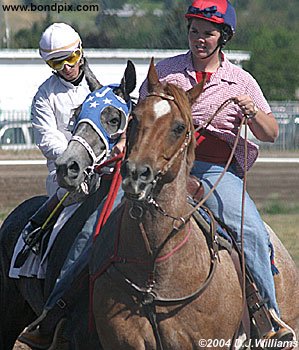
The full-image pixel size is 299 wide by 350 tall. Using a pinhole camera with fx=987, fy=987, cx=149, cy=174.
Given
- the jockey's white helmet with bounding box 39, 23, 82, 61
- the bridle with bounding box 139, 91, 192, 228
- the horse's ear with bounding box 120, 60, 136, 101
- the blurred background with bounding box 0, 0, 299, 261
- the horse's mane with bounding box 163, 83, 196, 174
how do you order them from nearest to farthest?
the bridle with bounding box 139, 91, 192, 228 → the horse's mane with bounding box 163, 83, 196, 174 → the horse's ear with bounding box 120, 60, 136, 101 → the jockey's white helmet with bounding box 39, 23, 82, 61 → the blurred background with bounding box 0, 0, 299, 261

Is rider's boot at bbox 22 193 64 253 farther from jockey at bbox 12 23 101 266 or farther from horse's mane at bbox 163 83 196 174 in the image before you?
horse's mane at bbox 163 83 196 174

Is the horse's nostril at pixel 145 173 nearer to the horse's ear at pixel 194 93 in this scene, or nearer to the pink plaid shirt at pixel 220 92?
the horse's ear at pixel 194 93

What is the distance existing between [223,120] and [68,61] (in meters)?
1.18

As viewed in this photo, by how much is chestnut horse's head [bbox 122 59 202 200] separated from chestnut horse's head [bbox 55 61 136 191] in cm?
57

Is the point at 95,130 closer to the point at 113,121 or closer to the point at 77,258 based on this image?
the point at 113,121

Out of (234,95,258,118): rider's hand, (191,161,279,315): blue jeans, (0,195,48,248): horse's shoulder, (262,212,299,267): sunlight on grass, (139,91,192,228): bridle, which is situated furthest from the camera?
(262,212,299,267): sunlight on grass

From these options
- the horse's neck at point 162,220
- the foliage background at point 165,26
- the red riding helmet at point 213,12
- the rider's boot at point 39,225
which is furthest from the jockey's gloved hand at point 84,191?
the foliage background at point 165,26

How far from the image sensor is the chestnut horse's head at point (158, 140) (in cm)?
470

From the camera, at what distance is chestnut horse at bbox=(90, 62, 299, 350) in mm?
5004

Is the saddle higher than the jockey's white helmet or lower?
lower

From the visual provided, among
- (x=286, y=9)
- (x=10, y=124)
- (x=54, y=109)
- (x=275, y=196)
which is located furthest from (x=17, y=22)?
(x=54, y=109)

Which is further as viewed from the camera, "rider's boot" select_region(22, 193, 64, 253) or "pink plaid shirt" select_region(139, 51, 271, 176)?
"rider's boot" select_region(22, 193, 64, 253)

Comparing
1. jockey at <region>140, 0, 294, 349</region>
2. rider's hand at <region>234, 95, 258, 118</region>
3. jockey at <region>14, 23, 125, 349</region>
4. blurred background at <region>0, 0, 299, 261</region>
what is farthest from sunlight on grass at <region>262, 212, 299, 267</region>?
rider's hand at <region>234, 95, 258, 118</region>

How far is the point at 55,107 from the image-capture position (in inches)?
260
